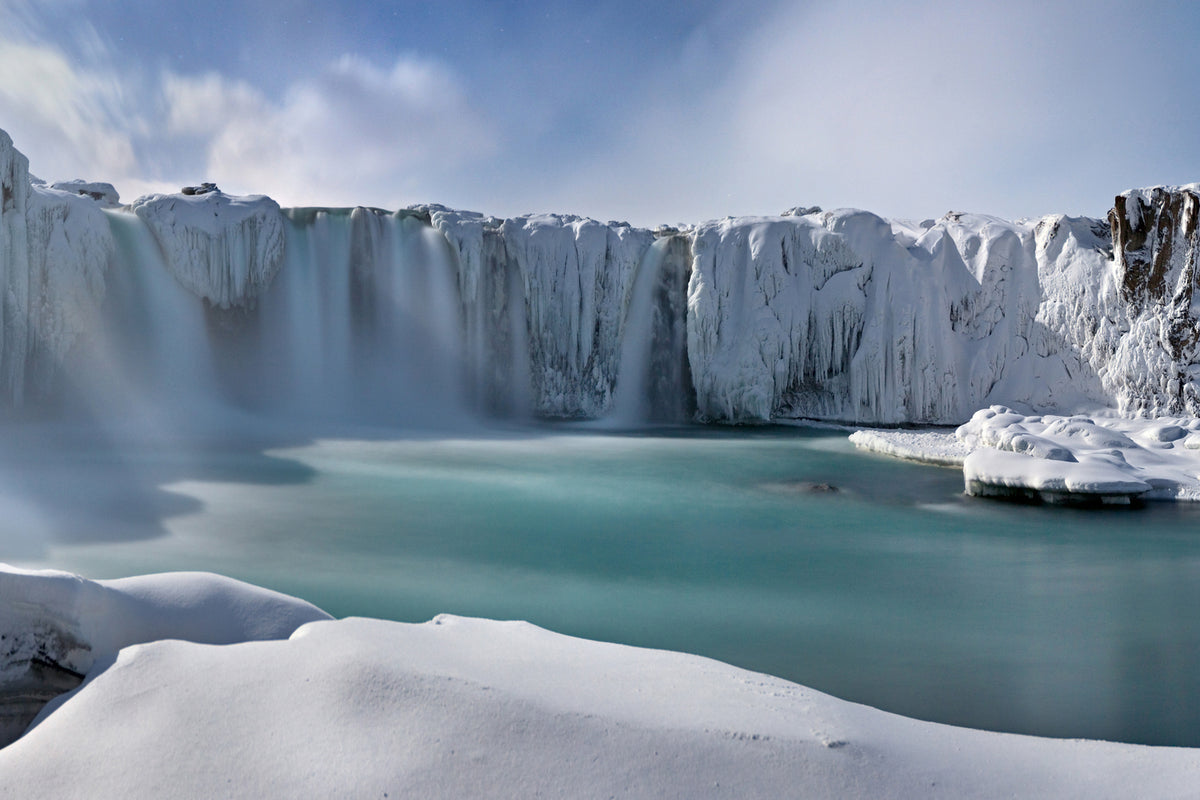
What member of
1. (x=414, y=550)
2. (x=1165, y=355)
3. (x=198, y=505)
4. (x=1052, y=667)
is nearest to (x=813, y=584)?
(x=1052, y=667)

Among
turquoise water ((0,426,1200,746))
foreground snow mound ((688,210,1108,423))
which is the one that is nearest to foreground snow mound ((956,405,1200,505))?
turquoise water ((0,426,1200,746))

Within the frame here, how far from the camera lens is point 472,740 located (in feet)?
6.01

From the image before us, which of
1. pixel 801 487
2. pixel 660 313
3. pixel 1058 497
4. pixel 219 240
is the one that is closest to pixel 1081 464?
pixel 1058 497

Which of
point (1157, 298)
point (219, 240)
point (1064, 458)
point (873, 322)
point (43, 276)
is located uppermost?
point (219, 240)

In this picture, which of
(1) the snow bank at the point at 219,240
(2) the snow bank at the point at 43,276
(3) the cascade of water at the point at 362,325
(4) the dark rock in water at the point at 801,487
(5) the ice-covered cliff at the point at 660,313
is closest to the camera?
(4) the dark rock in water at the point at 801,487

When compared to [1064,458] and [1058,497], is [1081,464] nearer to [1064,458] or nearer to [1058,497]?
[1064,458]

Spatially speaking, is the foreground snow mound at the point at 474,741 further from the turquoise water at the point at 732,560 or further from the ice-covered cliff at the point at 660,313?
the ice-covered cliff at the point at 660,313

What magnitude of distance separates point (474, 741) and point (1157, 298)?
16.8 m

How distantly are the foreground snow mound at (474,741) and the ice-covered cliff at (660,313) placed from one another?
13253mm

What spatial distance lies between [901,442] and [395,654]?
10106 millimetres

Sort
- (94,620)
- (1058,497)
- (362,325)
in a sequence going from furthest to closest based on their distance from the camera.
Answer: (362,325) < (1058,497) < (94,620)

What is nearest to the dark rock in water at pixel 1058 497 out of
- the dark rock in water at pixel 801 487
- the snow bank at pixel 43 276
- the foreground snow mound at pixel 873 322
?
the dark rock in water at pixel 801 487

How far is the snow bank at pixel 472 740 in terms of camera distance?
1732 mm

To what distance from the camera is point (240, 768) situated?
5.72ft
